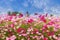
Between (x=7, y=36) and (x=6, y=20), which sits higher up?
(x=6, y=20)

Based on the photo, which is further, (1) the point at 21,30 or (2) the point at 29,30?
(1) the point at 21,30

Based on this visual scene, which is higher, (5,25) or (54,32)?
(5,25)

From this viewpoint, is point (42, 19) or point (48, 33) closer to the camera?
point (48, 33)

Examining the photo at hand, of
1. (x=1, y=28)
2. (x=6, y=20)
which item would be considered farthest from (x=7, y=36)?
(x=6, y=20)

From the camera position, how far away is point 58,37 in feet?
22.4

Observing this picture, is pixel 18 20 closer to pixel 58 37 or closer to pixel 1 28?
pixel 1 28

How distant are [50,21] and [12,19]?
118 centimetres

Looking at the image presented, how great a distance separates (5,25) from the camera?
706cm

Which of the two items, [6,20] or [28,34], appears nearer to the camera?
[28,34]

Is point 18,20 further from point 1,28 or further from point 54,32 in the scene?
point 54,32

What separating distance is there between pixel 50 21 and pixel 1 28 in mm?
1567

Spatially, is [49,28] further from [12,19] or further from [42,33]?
[12,19]

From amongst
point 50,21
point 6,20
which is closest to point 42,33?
point 50,21

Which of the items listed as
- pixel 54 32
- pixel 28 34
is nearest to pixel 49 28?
pixel 54 32
